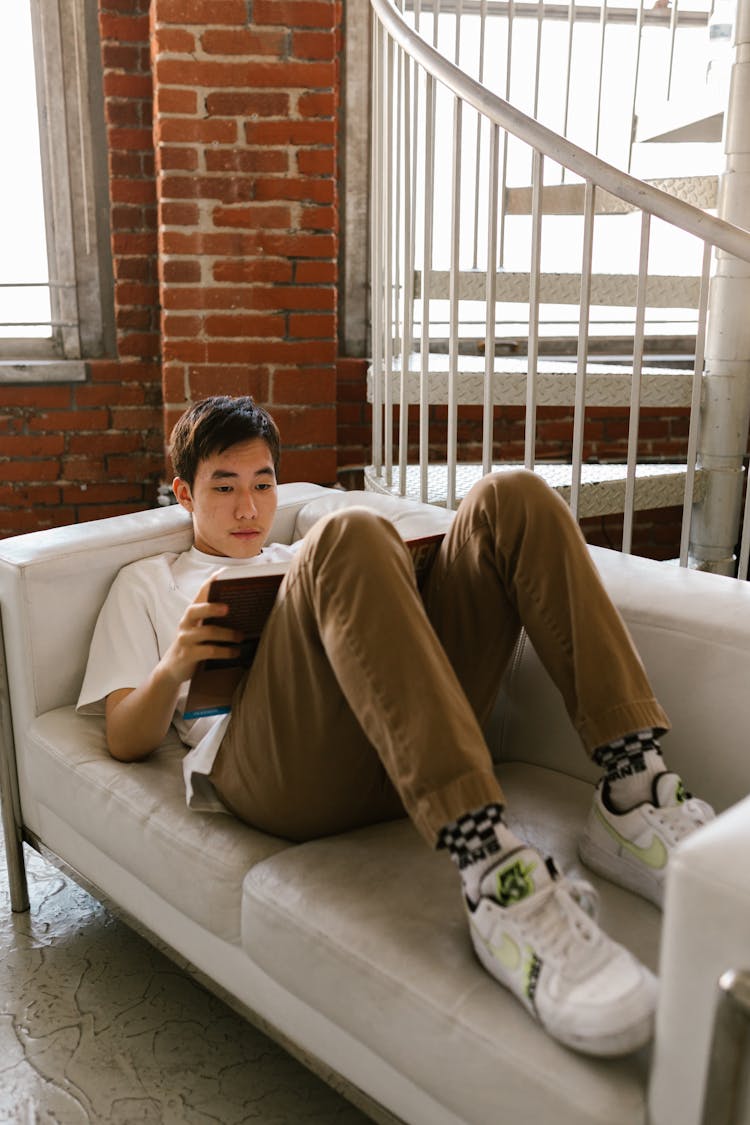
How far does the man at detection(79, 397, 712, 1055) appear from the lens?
3.33ft

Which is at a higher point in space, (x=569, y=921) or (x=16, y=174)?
(x=16, y=174)

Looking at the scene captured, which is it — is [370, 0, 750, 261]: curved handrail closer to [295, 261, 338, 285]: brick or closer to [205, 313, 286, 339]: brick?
[295, 261, 338, 285]: brick

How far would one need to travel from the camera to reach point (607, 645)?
1.22m

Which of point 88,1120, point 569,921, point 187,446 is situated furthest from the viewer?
point 187,446

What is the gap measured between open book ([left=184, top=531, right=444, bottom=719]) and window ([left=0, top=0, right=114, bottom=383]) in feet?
Answer: 6.92

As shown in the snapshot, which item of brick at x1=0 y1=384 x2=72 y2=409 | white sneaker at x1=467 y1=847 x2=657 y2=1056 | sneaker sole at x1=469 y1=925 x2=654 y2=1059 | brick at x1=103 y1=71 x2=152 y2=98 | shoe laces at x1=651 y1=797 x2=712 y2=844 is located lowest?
sneaker sole at x1=469 y1=925 x2=654 y2=1059

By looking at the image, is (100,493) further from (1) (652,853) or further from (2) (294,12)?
(1) (652,853)

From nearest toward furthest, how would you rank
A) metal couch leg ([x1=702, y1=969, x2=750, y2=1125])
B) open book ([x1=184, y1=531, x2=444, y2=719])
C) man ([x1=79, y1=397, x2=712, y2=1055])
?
metal couch leg ([x1=702, y1=969, x2=750, y2=1125])
man ([x1=79, y1=397, x2=712, y2=1055])
open book ([x1=184, y1=531, x2=444, y2=719])

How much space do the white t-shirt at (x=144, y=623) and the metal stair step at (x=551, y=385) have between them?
2.94ft

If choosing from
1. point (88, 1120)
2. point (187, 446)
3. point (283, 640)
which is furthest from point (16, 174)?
point (88, 1120)

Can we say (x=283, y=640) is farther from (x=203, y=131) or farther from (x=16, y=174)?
(x=16, y=174)

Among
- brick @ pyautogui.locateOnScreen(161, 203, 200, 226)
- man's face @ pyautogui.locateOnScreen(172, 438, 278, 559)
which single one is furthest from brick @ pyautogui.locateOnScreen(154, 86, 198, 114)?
man's face @ pyautogui.locateOnScreen(172, 438, 278, 559)

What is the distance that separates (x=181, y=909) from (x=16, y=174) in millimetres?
2604

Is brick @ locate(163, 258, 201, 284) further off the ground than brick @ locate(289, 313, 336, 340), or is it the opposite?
brick @ locate(163, 258, 201, 284)
